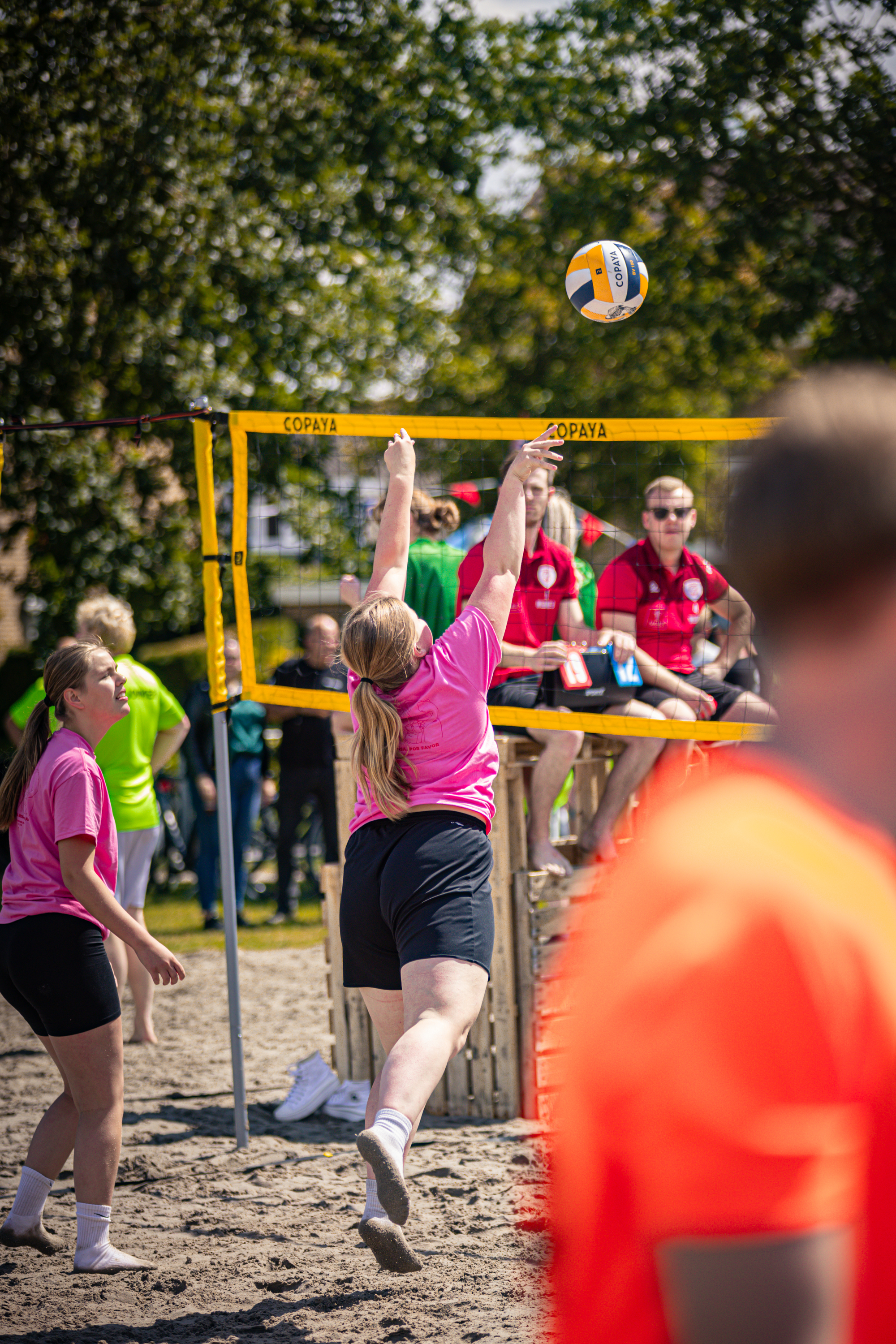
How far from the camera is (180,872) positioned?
12023mm

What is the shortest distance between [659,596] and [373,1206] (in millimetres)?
3227

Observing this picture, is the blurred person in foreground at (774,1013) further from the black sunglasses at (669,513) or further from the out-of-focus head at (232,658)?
the out-of-focus head at (232,658)

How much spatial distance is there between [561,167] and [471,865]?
14.4 m

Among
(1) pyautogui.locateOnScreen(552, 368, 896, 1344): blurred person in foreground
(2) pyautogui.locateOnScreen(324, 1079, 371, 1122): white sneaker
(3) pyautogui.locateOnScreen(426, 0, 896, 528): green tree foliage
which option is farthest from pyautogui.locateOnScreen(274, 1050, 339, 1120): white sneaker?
(3) pyautogui.locateOnScreen(426, 0, 896, 528): green tree foliage

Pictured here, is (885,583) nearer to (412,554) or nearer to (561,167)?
(412,554)

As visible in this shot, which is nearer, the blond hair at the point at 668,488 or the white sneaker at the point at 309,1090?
the white sneaker at the point at 309,1090

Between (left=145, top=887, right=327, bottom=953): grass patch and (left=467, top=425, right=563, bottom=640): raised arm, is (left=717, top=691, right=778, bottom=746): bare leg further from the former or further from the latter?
(left=145, top=887, right=327, bottom=953): grass patch

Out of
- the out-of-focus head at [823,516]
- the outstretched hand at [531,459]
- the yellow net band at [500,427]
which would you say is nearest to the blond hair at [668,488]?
the yellow net band at [500,427]

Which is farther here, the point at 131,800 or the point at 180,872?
the point at 180,872

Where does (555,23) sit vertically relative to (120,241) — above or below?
above

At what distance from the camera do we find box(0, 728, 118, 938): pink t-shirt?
364 cm

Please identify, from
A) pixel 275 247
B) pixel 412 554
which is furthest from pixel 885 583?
pixel 275 247

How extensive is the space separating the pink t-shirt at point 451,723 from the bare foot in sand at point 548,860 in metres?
1.49

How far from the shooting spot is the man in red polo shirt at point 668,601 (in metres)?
5.56
